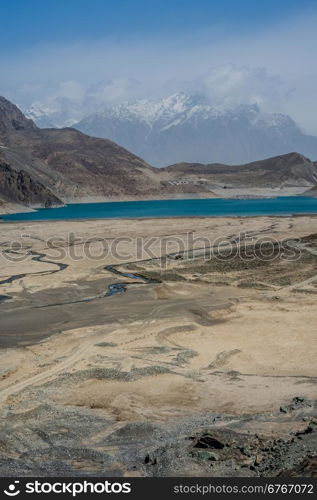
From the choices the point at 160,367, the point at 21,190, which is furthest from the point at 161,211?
the point at 160,367

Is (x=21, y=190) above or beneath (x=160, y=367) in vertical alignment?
above

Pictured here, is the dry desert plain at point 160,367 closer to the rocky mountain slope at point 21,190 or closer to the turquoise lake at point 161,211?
the turquoise lake at point 161,211

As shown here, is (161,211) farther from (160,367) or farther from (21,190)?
(160,367)

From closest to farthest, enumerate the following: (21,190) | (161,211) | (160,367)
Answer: (160,367) < (161,211) < (21,190)

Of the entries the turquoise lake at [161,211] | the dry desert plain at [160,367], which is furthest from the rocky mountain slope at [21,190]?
the dry desert plain at [160,367]

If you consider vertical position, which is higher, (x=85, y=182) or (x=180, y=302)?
(x=85, y=182)

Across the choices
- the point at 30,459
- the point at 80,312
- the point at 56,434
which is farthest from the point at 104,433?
the point at 80,312

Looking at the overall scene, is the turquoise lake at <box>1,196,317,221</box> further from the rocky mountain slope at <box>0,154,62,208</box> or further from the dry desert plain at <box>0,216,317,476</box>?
the dry desert plain at <box>0,216,317,476</box>

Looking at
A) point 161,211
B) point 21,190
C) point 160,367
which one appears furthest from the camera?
point 21,190
